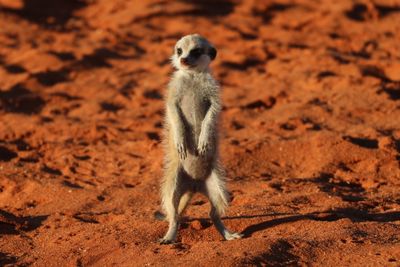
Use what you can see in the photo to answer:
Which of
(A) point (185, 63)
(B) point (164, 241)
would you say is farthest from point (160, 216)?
(A) point (185, 63)

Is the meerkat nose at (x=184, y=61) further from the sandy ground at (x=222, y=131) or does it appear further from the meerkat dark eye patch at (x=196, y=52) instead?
the sandy ground at (x=222, y=131)

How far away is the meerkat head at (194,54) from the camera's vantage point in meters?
5.06

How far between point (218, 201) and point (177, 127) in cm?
58

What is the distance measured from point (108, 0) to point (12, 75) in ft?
11.6

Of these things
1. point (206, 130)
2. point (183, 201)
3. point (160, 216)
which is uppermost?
point (206, 130)

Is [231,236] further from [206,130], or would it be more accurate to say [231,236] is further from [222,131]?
[222,131]

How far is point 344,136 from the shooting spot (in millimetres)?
7090

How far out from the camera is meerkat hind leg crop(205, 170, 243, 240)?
4.87 metres

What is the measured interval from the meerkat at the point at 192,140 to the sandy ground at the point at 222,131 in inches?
10.5

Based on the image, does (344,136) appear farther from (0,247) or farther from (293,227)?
(0,247)

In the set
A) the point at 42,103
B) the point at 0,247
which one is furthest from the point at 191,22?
the point at 0,247

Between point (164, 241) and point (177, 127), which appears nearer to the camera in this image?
point (164, 241)

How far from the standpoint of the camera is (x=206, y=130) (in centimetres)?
493

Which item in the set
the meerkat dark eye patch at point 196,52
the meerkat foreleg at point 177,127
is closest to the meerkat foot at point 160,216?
the meerkat foreleg at point 177,127
